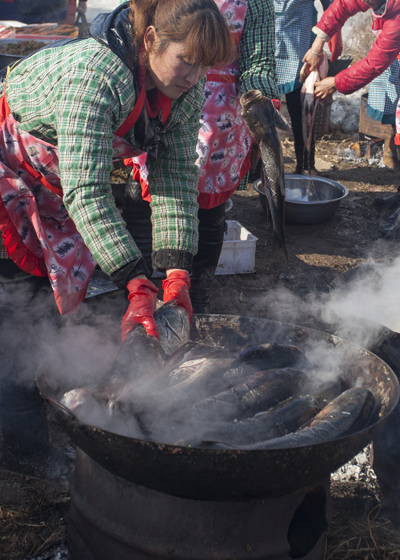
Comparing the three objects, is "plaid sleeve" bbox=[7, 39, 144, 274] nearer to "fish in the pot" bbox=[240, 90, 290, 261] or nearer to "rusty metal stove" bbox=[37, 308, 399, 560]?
"rusty metal stove" bbox=[37, 308, 399, 560]

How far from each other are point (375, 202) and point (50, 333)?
570cm

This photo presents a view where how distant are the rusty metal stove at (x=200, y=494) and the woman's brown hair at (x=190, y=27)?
4.72ft

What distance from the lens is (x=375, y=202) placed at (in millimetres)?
7402

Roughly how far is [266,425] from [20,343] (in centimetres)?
142

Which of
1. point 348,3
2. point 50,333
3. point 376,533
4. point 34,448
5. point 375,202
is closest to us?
point 376,533

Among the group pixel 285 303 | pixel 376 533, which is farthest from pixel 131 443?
pixel 285 303

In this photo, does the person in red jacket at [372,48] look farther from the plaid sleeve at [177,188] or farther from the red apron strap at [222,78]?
the plaid sleeve at [177,188]

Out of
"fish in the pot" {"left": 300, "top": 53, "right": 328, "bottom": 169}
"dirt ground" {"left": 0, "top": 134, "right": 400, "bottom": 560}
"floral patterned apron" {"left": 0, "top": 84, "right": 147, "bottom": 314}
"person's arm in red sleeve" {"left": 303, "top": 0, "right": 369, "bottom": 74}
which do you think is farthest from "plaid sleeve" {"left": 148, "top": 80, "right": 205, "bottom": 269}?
"person's arm in red sleeve" {"left": 303, "top": 0, "right": 369, "bottom": 74}

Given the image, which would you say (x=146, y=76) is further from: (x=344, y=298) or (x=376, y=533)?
(x=376, y=533)

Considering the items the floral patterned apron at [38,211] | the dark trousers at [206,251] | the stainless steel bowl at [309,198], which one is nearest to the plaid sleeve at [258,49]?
the dark trousers at [206,251]

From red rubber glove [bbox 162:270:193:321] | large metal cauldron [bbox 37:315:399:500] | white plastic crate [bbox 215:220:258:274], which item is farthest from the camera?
white plastic crate [bbox 215:220:258:274]

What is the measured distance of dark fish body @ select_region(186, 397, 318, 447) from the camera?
1.97m

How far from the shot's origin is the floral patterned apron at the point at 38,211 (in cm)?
254

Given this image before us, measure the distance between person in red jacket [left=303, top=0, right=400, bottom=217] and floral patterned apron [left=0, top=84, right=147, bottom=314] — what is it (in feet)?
13.2
